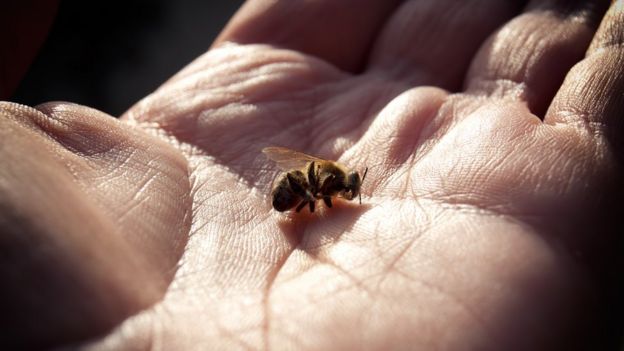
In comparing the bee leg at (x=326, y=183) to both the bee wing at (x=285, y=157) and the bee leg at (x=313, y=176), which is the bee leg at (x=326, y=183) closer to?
the bee leg at (x=313, y=176)

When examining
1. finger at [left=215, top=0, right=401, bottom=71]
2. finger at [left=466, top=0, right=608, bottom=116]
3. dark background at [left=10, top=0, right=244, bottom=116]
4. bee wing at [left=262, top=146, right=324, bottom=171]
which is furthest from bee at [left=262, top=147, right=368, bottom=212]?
dark background at [left=10, top=0, right=244, bottom=116]

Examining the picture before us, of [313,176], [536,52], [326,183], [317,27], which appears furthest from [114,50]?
[536,52]

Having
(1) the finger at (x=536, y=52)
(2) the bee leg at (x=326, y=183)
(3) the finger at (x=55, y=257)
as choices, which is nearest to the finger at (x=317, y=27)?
(1) the finger at (x=536, y=52)

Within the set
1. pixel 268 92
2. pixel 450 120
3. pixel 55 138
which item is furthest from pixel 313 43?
pixel 55 138

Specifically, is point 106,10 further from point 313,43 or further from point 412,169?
point 412,169

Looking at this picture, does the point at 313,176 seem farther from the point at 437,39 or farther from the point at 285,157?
the point at 437,39

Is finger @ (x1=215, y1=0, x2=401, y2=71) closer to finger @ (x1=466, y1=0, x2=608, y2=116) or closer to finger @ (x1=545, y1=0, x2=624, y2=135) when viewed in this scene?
finger @ (x1=466, y1=0, x2=608, y2=116)

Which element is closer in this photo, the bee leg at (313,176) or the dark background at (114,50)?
the bee leg at (313,176)
